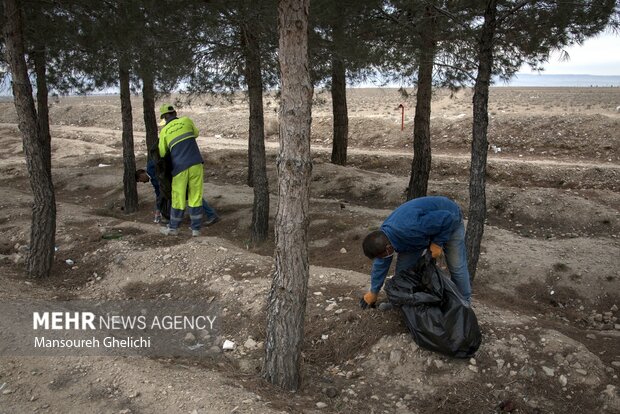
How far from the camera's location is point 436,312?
14.2ft

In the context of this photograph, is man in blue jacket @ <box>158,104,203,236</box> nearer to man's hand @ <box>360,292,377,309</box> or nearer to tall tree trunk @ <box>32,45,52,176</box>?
tall tree trunk @ <box>32,45,52,176</box>

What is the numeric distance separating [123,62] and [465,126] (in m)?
13.9

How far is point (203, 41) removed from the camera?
7727 millimetres

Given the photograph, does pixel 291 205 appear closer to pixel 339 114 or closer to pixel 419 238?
pixel 419 238

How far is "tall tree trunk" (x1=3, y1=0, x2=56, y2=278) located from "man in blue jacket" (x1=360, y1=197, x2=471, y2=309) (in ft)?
13.3

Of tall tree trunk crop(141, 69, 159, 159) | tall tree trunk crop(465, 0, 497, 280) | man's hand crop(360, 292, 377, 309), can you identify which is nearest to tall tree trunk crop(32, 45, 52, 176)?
tall tree trunk crop(141, 69, 159, 159)

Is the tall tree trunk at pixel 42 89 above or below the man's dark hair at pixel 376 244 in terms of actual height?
above

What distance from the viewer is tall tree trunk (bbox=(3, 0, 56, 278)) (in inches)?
231

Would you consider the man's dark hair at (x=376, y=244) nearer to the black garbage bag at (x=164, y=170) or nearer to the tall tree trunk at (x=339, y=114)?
the black garbage bag at (x=164, y=170)

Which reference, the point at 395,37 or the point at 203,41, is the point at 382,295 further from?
the point at 203,41

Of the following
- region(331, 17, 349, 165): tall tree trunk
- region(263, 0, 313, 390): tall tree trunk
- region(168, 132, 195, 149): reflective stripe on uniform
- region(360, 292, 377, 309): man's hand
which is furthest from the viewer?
region(331, 17, 349, 165): tall tree trunk

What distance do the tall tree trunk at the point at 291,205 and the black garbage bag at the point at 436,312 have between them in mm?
1023

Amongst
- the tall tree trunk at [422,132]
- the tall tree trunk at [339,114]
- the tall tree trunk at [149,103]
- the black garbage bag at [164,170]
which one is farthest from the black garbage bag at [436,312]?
the tall tree trunk at [149,103]

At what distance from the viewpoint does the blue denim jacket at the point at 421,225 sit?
4.37 m
